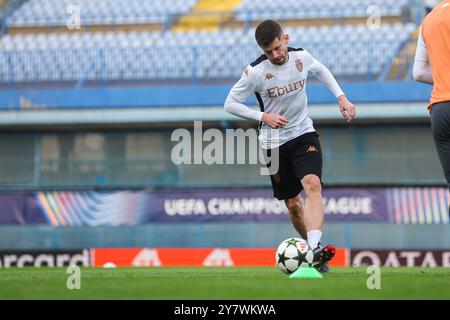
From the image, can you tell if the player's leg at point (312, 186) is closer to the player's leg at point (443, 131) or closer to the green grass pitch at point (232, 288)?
the green grass pitch at point (232, 288)

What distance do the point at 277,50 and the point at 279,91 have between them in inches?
19.2

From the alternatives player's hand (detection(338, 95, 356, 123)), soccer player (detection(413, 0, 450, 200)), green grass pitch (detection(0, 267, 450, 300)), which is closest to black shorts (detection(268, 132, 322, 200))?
player's hand (detection(338, 95, 356, 123))

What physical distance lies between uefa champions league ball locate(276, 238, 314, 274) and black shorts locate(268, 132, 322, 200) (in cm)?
85

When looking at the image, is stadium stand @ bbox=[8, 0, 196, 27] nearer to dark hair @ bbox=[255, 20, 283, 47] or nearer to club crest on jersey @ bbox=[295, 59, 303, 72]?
club crest on jersey @ bbox=[295, 59, 303, 72]

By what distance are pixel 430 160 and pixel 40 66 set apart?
1041 centimetres

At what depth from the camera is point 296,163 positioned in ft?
29.6

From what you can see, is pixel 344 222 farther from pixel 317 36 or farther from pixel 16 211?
pixel 16 211

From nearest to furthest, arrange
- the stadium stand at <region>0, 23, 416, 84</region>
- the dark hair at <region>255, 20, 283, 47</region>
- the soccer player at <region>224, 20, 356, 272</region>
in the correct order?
the dark hair at <region>255, 20, 283, 47</region>
the soccer player at <region>224, 20, 356, 272</region>
the stadium stand at <region>0, 23, 416, 84</region>

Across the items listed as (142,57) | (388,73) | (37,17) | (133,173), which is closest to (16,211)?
(133,173)

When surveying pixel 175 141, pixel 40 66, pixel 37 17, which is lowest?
pixel 175 141

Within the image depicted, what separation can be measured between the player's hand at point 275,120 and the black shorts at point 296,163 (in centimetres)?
57

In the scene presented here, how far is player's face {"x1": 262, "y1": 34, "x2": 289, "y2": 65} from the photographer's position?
852cm

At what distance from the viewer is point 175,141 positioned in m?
24.3

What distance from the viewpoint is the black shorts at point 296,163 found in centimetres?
891
